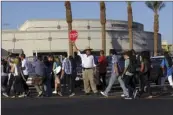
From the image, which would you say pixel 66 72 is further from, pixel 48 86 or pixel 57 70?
pixel 48 86

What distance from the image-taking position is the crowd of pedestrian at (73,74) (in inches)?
611

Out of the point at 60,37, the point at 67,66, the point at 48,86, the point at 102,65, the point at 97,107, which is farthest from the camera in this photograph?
the point at 60,37

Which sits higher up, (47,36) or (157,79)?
(47,36)

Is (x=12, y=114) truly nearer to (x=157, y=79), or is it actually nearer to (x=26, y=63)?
(x=26, y=63)

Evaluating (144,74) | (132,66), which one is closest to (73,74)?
(144,74)

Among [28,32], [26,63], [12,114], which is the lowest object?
[12,114]

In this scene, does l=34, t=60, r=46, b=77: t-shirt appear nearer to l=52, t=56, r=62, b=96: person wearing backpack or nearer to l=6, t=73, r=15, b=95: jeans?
l=52, t=56, r=62, b=96: person wearing backpack

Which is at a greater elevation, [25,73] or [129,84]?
[25,73]

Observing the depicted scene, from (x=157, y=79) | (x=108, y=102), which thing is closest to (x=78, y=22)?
(x=157, y=79)

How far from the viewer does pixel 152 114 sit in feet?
35.6

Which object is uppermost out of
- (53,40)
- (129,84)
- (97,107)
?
(53,40)

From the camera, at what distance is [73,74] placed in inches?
700

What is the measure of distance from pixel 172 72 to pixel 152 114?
6.87 metres

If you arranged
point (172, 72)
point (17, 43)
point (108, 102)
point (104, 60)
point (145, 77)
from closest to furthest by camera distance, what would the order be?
point (108, 102), point (145, 77), point (172, 72), point (104, 60), point (17, 43)
